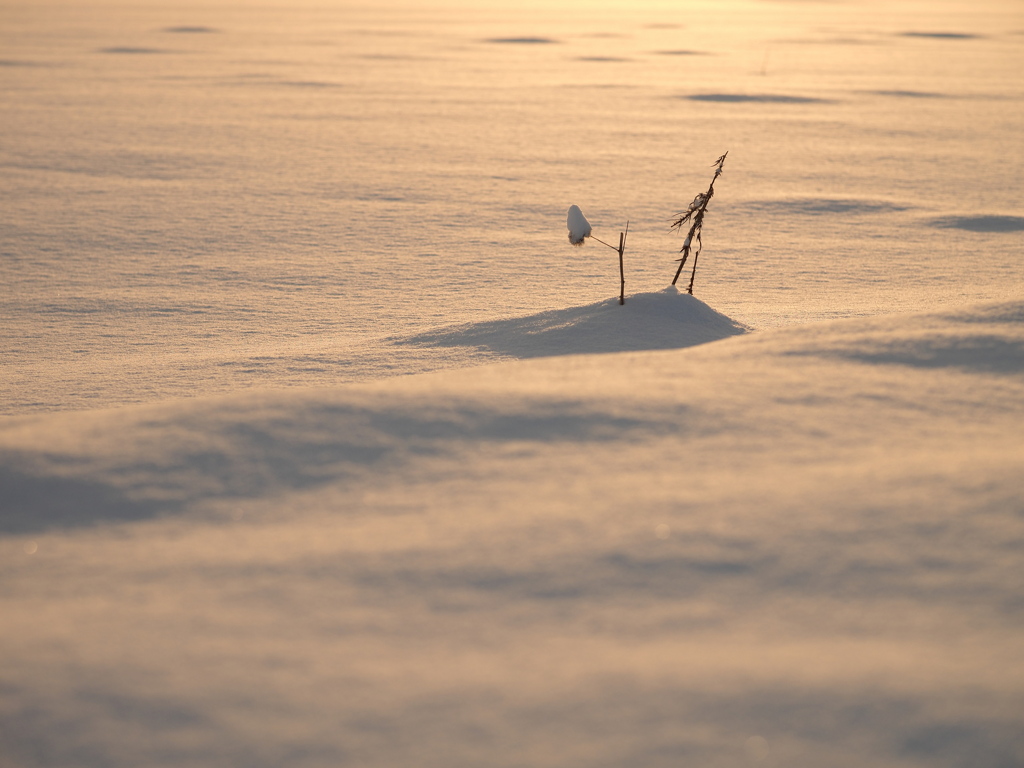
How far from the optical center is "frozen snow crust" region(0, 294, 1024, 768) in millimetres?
975

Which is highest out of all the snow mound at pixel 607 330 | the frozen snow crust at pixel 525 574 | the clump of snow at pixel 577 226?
the clump of snow at pixel 577 226

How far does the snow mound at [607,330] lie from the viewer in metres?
2.95

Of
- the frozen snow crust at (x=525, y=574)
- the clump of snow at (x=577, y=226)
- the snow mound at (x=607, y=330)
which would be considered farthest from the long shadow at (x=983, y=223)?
the frozen snow crust at (x=525, y=574)

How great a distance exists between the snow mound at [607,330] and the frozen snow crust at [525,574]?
41.7 inches

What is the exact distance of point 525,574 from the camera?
1.21m

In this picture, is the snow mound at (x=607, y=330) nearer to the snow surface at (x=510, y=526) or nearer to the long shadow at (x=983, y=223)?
the snow surface at (x=510, y=526)

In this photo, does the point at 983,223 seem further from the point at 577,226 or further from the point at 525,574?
the point at 525,574

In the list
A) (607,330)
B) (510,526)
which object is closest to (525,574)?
(510,526)

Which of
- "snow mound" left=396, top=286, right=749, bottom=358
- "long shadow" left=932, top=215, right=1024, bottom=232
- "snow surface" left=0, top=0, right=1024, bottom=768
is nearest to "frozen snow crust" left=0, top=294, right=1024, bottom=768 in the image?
"snow surface" left=0, top=0, right=1024, bottom=768

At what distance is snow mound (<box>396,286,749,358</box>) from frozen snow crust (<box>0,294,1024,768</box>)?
3.48ft

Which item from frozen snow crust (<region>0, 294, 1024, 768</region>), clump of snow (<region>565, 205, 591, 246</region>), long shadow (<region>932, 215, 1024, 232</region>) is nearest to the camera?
frozen snow crust (<region>0, 294, 1024, 768</region>)

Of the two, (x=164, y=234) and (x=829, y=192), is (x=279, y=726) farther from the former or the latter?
(x=829, y=192)

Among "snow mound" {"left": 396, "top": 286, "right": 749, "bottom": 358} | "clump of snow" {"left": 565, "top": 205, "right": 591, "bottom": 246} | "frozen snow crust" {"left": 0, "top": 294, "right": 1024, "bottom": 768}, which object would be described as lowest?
"frozen snow crust" {"left": 0, "top": 294, "right": 1024, "bottom": 768}

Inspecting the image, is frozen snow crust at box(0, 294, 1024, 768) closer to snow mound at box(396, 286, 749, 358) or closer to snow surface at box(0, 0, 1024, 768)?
snow surface at box(0, 0, 1024, 768)
